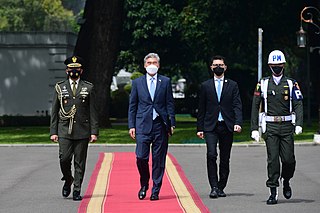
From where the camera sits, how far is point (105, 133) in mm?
35188

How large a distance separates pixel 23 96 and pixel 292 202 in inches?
1420

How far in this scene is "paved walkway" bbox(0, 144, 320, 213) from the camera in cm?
1297

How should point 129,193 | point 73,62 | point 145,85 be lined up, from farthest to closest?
point 129,193
point 73,62
point 145,85

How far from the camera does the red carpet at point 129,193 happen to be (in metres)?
12.5

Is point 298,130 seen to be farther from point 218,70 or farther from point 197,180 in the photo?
point 197,180

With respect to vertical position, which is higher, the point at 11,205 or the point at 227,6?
the point at 227,6

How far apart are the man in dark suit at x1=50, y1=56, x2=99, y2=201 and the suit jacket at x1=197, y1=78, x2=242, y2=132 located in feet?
4.96

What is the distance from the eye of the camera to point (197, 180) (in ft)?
55.2

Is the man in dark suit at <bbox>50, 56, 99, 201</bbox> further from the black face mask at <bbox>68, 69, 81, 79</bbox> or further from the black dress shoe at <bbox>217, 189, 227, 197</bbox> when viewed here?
the black dress shoe at <bbox>217, 189, 227, 197</bbox>

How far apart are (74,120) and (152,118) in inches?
44.0

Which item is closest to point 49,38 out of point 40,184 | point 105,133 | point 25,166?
point 105,133

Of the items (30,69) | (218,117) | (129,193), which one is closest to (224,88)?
(218,117)

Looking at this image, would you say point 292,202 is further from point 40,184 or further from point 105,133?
point 105,133

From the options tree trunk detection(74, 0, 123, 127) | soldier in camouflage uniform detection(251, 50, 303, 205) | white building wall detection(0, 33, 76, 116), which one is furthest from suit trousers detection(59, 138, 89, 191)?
white building wall detection(0, 33, 76, 116)
